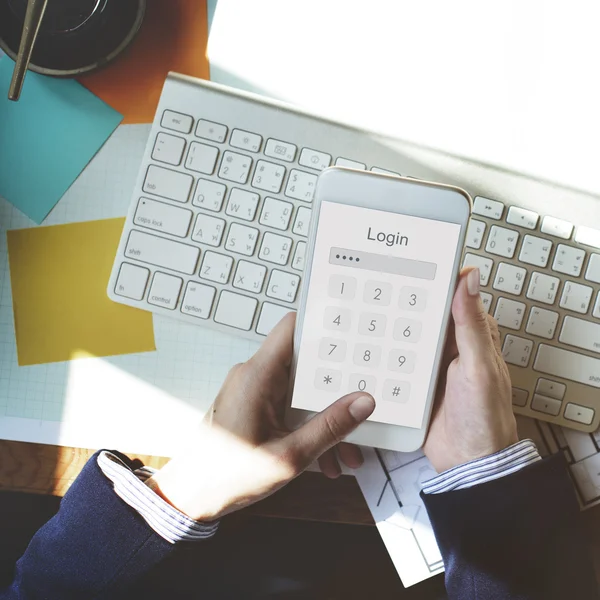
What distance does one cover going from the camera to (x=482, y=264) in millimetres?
547

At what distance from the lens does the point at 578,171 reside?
1.92ft

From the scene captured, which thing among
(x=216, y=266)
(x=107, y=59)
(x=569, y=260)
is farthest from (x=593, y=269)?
(x=107, y=59)

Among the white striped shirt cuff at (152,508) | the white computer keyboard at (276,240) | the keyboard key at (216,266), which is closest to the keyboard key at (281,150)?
the white computer keyboard at (276,240)

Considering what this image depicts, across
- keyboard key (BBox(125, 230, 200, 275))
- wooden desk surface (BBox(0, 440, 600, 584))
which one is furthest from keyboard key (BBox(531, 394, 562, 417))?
keyboard key (BBox(125, 230, 200, 275))

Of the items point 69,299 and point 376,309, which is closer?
point 376,309

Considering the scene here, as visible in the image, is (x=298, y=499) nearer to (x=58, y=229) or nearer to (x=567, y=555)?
(x=567, y=555)

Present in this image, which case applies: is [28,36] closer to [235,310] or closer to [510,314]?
[235,310]

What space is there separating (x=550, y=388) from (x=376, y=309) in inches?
7.5

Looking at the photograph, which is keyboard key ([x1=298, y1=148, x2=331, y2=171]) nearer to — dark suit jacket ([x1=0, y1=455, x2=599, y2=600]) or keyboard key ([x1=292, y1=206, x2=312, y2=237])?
keyboard key ([x1=292, y1=206, x2=312, y2=237])

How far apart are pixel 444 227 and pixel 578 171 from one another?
0.68ft

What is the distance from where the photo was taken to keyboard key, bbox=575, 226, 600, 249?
0.54 m

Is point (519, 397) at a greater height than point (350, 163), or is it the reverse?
point (350, 163)

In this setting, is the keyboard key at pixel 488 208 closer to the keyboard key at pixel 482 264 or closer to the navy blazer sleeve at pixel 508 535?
the keyboard key at pixel 482 264

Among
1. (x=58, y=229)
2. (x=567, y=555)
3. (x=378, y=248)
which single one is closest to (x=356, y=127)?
(x=378, y=248)
